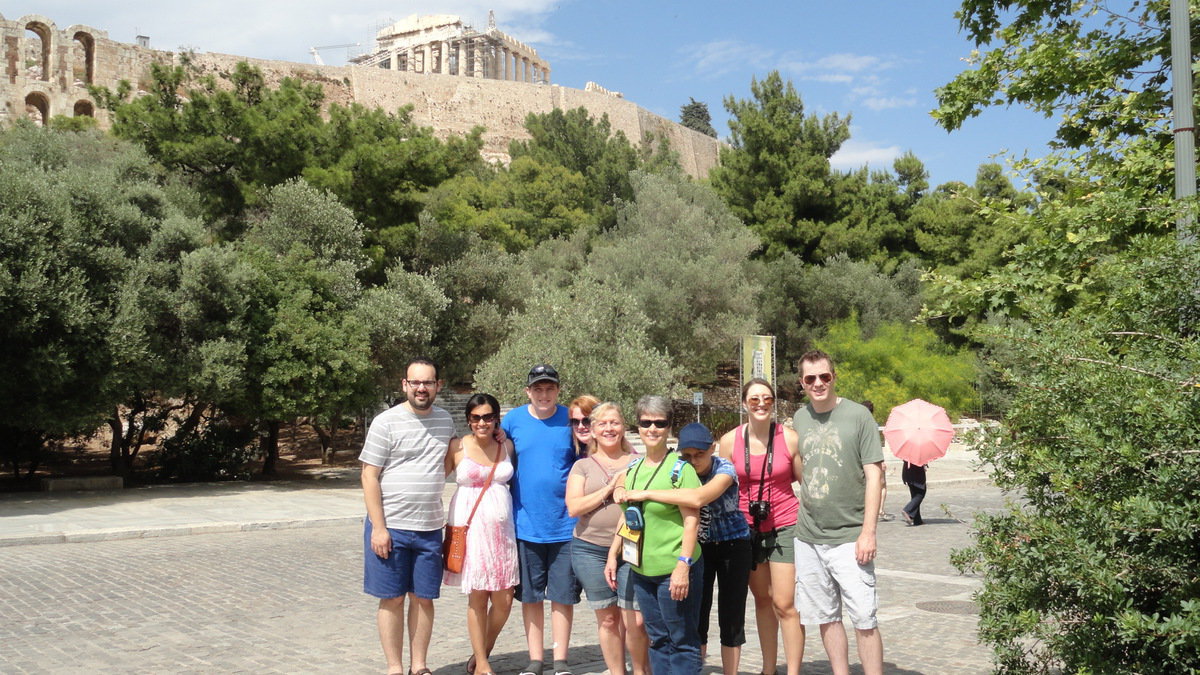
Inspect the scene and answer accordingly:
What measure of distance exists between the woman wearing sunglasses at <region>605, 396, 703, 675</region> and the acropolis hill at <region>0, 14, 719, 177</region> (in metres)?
31.8

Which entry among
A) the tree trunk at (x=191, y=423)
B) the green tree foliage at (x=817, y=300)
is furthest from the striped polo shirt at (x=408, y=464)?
the green tree foliage at (x=817, y=300)

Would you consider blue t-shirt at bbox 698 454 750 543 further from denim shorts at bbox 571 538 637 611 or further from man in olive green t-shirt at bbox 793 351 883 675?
denim shorts at bbox 571 538 637 611

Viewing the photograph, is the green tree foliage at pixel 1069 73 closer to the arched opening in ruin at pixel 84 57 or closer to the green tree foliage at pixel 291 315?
the green tree foliage at pixel 291 315

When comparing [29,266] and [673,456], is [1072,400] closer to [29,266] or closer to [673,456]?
[673,456]

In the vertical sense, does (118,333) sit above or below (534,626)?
above

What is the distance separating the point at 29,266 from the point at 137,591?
893cm

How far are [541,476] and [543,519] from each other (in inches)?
9.0

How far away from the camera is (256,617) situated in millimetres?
7066

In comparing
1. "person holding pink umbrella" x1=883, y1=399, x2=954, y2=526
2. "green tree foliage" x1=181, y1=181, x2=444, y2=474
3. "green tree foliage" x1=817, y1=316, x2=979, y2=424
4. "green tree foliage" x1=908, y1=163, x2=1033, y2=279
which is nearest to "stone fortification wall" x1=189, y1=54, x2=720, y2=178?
"green tree foliage" x1=908, y1=163, x2=1033, y2=279

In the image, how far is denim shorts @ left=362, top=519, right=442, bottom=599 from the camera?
517 cm

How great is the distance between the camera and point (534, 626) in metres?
5.31

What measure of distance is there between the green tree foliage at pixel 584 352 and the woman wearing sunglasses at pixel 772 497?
15.3 meters

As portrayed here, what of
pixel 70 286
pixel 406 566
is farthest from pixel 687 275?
pixel 406 566

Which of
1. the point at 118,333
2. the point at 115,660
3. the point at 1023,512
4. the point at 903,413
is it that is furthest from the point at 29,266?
the point at 1023,512
